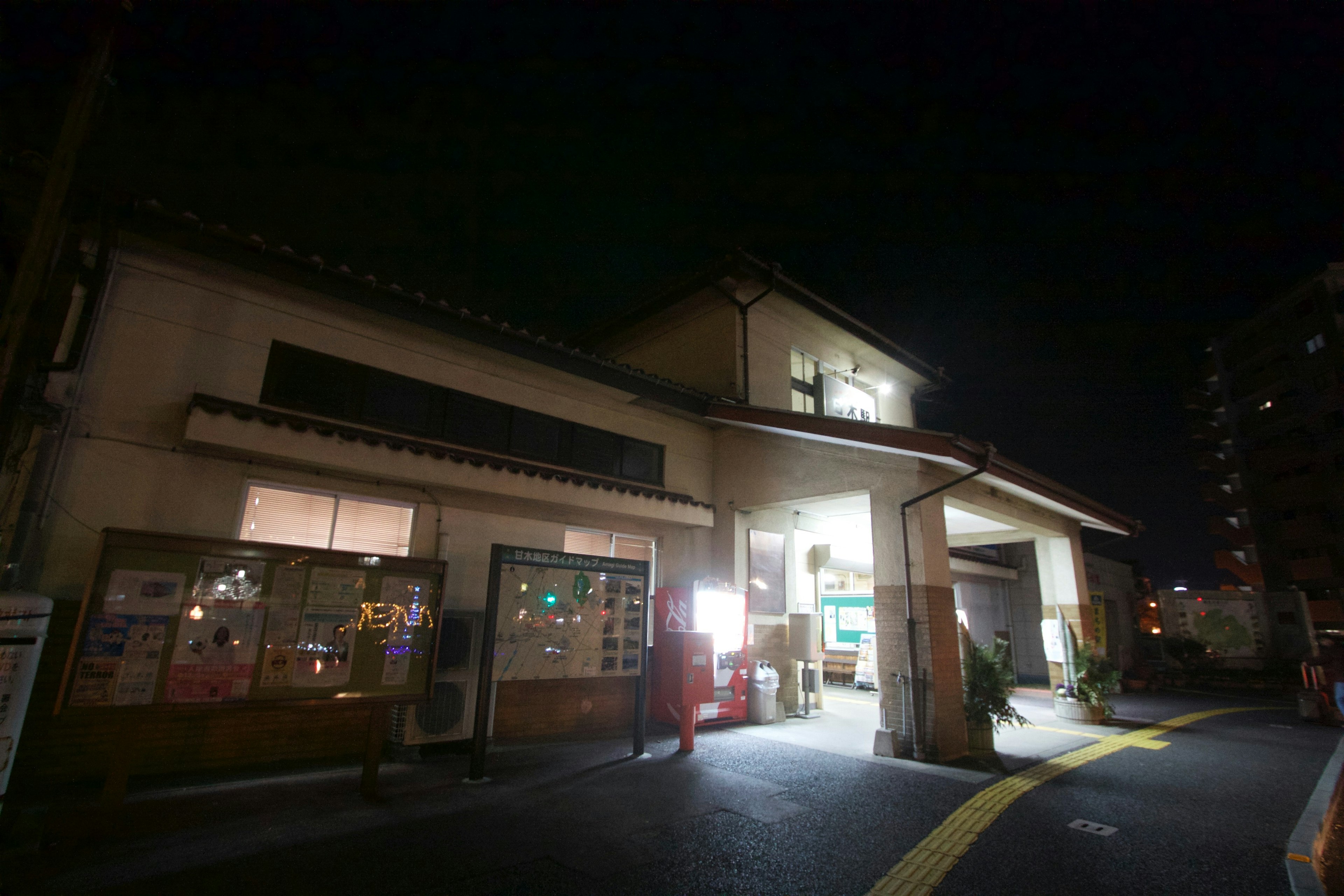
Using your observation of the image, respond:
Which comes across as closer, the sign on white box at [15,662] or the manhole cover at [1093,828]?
the sign on white box at [15,662]

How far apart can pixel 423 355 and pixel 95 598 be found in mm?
4729

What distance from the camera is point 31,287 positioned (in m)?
4.44

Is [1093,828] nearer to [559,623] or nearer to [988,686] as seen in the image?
[988,686]

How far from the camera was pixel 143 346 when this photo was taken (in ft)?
20.6

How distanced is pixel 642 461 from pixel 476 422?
10.8ft

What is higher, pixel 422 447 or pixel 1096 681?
pixel 422 447

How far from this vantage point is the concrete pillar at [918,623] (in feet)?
26.4

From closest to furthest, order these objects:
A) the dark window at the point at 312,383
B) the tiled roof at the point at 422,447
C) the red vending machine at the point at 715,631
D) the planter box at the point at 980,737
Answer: the tiled roof at the point at 422,447
the dark window at the point at 312,383
the planter box at the point at 980,737
the red vending machine at the point at 715,631

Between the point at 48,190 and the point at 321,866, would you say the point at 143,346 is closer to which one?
the point at 48,190

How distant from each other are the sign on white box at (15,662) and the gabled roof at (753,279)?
10.9 meters

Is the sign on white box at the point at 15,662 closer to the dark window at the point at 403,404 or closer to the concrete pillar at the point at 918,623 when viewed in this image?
the dark window at the point at 403,404

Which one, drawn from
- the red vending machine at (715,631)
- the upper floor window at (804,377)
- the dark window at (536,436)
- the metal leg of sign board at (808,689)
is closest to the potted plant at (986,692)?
the metal leg of sign board at (808,689)

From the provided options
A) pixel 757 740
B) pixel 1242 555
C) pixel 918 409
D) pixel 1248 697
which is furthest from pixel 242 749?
pixel 1242 555

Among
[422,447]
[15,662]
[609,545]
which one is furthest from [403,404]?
[15,662]
